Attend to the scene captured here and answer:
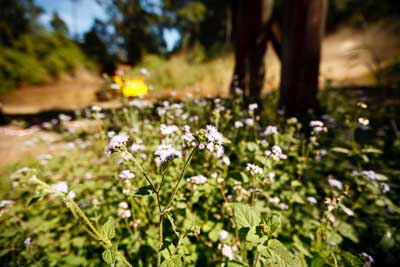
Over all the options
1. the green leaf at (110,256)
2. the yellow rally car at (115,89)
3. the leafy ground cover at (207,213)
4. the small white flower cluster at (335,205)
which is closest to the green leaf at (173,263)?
the leafy ground cover at (207,213)

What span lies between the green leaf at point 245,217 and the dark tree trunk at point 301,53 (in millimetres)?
2206

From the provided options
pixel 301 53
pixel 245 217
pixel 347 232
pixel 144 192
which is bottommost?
pixel 347 232

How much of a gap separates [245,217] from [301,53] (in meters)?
2.48

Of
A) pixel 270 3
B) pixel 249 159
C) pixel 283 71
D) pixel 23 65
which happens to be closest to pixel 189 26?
pixel 23 65

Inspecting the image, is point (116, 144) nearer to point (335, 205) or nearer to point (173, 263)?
point (173, 263)

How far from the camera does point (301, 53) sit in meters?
2.81

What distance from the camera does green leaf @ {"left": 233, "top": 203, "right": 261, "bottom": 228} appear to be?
107 centimetres

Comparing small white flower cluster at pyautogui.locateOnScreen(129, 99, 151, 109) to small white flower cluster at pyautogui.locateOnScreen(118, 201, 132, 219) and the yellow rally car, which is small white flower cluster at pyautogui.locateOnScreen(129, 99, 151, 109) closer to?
the yellow rally car

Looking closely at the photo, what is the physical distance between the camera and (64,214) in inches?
80.7

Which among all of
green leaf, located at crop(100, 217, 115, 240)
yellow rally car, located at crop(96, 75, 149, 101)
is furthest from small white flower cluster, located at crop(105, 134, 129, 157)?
yellow rally car, located at crop(96, 75, 149, 101)

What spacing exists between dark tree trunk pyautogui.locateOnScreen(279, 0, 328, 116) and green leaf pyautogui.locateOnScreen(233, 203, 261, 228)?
2.21 metres

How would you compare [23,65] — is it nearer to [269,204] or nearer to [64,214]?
[64,214]

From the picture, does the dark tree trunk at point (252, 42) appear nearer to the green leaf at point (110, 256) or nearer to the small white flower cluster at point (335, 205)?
the small white flower cluster at point (335, 205)

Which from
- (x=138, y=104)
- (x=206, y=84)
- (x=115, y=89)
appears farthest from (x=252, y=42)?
(x=206, y=84)
